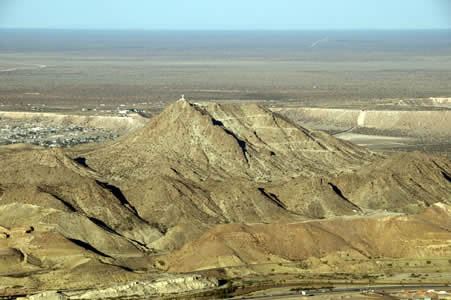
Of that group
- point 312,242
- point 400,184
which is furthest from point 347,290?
point 400,184

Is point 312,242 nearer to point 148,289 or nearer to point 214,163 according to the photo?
point 148,289

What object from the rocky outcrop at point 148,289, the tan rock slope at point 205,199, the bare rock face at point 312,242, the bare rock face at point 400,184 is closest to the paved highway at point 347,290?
the rocky outcrop at point 148,289

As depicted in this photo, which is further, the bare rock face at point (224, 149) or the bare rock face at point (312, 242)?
the bare rock face at point (224, 149)

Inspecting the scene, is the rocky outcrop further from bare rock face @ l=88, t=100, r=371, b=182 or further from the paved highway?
bare rock face @ l=88, t=100, r=371, b=182

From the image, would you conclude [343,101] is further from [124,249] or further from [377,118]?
[124,249]

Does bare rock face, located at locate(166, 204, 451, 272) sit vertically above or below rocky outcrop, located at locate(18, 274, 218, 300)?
above

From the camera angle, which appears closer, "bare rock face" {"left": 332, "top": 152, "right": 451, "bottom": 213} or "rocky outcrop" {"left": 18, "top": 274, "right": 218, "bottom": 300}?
"rocky outcrop" {"left": 18, "top": 274, "right": 218, "bottom": 300}

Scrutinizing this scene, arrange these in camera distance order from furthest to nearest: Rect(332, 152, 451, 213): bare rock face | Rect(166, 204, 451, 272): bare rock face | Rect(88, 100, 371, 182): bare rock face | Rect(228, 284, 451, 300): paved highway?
1. Rect(88, 100, 371, 182): bare rock face
2. Rect(332, 152, 451, 213): bare rock face
3. Rect(166, 204, 451, 272): bare rock face
4. Rect(228, 284, 451, 300): paved highway

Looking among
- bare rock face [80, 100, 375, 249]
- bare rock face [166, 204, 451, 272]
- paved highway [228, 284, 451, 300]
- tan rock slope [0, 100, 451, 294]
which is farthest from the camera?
bare rock face [80, 100, 375, 249]

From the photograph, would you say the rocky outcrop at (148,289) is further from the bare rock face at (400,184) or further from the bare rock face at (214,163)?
the bare rock face at (400,184)

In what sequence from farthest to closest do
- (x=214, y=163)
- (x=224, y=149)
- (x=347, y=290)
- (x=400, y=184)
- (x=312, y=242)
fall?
1. (x=224, y=149)
2. (x=214, y=163)
3. (x=400, y=184)
4. (x=312, y=242)
5. (x=347, y=290)

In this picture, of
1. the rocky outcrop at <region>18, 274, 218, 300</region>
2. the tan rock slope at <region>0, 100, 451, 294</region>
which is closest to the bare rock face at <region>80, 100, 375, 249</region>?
the tan rock slope at <region>0, 100, 451, 294</region>

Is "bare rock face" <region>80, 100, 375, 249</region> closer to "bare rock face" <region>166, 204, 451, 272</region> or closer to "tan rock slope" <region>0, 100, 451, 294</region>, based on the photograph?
"tan rock slope" <region>0, 100, 451, 294</region>
